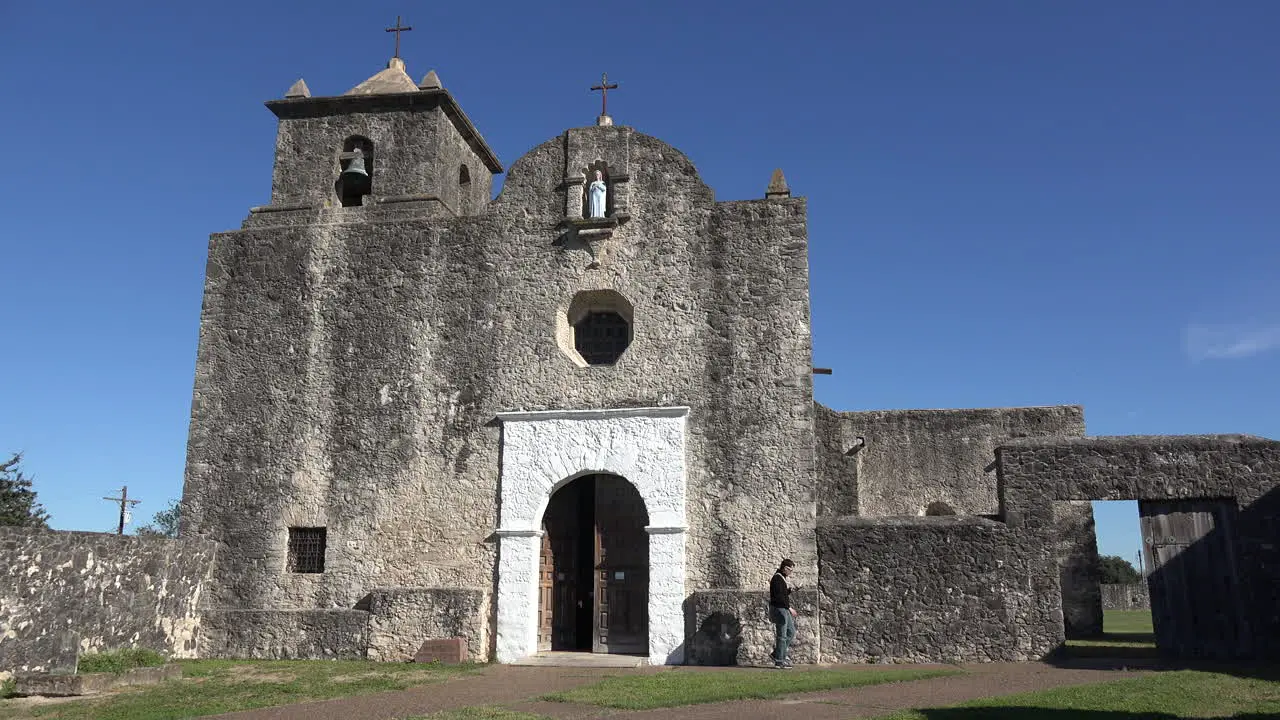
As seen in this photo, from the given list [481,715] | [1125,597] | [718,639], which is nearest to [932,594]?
[718,639]

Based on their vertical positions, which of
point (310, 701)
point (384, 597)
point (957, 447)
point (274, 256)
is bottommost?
point (310, 701)

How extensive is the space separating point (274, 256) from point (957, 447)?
12.6 m

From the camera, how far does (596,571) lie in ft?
42.2

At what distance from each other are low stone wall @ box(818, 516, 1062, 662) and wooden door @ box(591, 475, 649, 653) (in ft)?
7.85

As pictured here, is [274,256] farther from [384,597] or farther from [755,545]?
[755,545]

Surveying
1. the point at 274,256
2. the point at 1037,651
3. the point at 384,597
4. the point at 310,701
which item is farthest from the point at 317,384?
the point at 1037,651

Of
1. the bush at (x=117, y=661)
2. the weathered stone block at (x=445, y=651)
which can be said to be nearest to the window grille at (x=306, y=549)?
the weathered stone block at (x=445, y=651)

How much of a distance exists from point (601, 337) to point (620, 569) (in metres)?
3.34

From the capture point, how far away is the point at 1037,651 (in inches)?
451

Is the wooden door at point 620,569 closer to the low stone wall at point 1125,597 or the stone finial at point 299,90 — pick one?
the stone finial at point 299,90

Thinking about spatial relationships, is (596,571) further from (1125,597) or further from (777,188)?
(1125,597)

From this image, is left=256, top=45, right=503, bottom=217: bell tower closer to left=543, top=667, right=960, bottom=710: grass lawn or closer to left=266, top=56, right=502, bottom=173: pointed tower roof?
left=266, top=56, right=502, bottom=173: pointed tower roof

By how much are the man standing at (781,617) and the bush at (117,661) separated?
23.3 feet

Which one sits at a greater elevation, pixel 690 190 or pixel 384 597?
pixel 690 190
